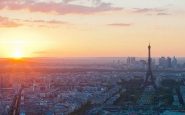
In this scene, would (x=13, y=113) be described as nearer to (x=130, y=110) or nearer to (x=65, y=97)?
(x=130, y=110)

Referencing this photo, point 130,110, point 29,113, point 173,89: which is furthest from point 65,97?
point 173,89

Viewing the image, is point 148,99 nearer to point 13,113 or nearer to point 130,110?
point 130,110

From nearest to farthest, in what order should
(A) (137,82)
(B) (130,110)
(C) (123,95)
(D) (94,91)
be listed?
(B) (130,110) < (C) (123,95) < (D) (94,91) < (A) (137,82)

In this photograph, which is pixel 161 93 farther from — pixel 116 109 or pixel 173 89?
pixel 116 109

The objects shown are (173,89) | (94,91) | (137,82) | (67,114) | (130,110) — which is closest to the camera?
(67,114)

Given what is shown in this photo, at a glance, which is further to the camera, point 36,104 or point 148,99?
point 148,99

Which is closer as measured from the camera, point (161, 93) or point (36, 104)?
point (36, 104)

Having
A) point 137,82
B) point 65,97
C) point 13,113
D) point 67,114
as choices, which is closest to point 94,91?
point 65,97

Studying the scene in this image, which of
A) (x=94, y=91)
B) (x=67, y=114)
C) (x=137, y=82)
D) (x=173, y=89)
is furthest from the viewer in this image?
(x=137, y=82)

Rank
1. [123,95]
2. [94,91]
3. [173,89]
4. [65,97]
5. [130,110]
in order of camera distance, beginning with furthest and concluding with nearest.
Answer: [173,89] → [94,91] → [123,95] → [65,97] → [130,110]
